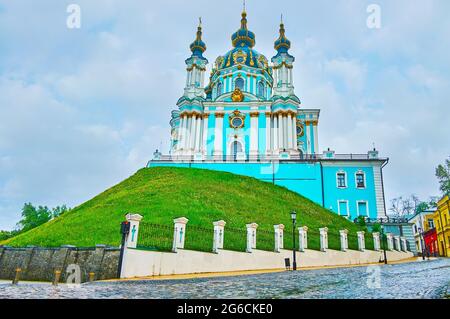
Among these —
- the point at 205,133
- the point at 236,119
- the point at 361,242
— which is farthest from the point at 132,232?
the point at 236,119

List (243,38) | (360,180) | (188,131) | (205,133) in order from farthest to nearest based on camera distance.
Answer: (243,38), (205,133), (188,131), (360,180)

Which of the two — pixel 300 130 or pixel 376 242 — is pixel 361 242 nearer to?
pixel 376 242

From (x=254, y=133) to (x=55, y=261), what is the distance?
3396cm

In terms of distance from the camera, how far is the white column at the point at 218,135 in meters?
46.3

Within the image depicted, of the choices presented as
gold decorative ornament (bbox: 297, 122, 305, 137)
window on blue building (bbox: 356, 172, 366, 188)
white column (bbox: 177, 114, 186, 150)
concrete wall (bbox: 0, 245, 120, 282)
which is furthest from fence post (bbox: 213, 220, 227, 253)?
gold decorative ornament (bbox: 297, 122, 305, 137)

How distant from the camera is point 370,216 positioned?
37.2 meters

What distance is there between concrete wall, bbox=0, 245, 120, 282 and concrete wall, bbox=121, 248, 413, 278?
81 cm

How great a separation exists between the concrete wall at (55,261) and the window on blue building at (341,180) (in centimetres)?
2932

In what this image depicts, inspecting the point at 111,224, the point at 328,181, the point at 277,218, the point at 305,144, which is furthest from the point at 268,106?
the point at 111,224

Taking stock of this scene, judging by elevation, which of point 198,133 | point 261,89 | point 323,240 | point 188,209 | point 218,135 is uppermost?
point 261,89

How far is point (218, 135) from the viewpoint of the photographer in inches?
1865

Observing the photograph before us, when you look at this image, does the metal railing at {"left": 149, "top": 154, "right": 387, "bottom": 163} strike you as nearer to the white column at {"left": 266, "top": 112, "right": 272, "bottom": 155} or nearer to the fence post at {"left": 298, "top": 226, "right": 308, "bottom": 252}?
Answer: the white column at {"left": 266, "top": 112, "right": 272, "bottom": 155}

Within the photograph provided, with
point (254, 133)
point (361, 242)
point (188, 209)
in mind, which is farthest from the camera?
point (254, 133)

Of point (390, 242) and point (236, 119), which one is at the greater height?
point (236, 119)
